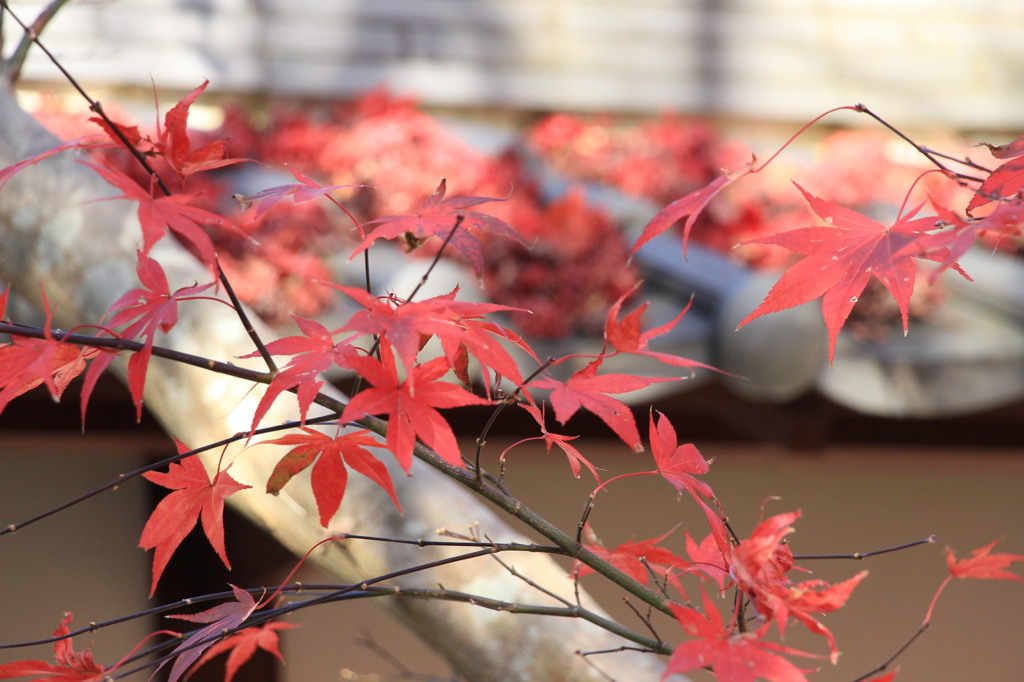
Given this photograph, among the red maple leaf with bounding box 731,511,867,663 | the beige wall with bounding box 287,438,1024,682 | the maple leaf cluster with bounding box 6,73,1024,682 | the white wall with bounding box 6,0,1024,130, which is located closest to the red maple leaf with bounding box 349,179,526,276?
the maple leaf cluster with bounding box 6,73,1024,682

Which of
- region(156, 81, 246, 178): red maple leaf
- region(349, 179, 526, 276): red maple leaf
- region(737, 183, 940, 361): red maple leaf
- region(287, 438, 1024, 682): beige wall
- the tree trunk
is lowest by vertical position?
region(287, 438, 1024, 682): beige wall

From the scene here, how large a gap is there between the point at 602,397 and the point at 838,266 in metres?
0.18

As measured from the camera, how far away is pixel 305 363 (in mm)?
598

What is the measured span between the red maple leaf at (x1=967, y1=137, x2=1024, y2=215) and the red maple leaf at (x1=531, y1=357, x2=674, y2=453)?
280 mm

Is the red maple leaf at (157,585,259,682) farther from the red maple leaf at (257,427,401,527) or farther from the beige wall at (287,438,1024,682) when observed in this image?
the beige wall at (287,438,1024,682)

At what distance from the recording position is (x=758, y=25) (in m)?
3.44

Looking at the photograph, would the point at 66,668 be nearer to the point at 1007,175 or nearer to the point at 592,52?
the point at 1007,175

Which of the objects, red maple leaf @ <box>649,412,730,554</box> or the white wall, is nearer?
red maple leaf @ <box>649,412,730,554</box>

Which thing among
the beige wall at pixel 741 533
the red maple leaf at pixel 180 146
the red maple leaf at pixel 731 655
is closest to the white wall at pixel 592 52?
the beige wall at pixel 741 533

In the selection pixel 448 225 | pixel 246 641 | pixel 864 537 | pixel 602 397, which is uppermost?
pixel 448 225

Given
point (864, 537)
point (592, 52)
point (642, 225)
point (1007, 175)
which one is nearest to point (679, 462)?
point (1007, 175)

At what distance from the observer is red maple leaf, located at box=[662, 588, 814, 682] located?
1.78 ft

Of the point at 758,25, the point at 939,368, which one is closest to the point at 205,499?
the point at 939,368

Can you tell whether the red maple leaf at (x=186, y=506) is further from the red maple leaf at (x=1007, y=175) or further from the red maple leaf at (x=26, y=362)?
the red maple leaf at (x=1007, y=175)
